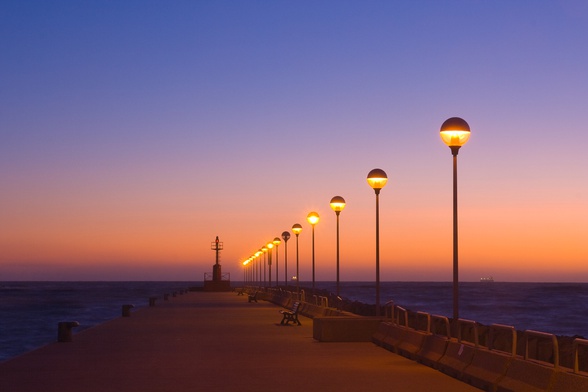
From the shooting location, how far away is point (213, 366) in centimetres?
1906

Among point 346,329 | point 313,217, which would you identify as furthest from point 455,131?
point 313,217

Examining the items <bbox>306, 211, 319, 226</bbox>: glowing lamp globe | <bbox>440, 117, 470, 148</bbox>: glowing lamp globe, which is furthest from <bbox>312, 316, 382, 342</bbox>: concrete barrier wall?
<bbox>306, 211, 319, 226</bbox>: glowing lamp globe

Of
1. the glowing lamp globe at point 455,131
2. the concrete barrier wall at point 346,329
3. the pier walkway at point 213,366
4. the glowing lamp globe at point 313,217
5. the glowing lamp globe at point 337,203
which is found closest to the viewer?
the pier walkway at point 213,366

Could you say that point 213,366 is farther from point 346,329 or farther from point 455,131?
point 346,329

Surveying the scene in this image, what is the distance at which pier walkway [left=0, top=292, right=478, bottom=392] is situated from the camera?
52.0 feet

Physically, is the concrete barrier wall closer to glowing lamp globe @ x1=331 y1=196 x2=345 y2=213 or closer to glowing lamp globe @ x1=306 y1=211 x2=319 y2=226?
glowing lamp globe @ x1=331 y1=196 x2=345 y2=213

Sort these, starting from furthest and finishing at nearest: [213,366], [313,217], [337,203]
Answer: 1. [313,217]
2. [337,203]
3. [213,366]

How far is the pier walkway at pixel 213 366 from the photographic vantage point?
15.8 m

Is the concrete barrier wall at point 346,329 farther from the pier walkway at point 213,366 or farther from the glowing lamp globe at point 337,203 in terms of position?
the glowing lamp globe at point 337,203

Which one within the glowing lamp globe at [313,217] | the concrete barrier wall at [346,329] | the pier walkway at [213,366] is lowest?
the pier walkway at [213,366]

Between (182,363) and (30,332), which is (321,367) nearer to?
(182,363)

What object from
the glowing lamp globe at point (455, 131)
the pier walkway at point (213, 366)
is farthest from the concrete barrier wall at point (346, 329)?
the glowing lamp globe at point (455, 131)

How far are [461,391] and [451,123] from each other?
5.89m

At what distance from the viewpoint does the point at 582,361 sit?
70.3 feet
